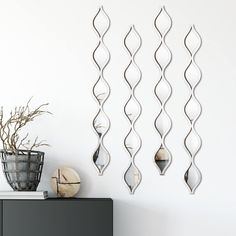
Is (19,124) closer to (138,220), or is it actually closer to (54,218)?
(54,218)

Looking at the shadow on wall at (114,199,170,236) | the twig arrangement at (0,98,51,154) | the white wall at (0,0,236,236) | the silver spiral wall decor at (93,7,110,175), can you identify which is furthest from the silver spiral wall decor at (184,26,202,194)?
the twig arrangement at (0,98,51,154)

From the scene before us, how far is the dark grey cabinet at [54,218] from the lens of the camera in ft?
9.45

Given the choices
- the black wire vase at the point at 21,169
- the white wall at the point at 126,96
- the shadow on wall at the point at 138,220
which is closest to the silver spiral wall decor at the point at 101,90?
the white wall at the point at 126,96

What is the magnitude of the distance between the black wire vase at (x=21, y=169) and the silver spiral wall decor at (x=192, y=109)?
93cm

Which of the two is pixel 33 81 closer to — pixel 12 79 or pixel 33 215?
pixel 12 79

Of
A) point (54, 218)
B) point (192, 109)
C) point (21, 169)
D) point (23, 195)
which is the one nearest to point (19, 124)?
point (21, 169)

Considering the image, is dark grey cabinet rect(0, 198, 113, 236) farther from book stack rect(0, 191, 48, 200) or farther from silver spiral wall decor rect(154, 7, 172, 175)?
silver spiral wall decor rect(154, 7, 172, 175)

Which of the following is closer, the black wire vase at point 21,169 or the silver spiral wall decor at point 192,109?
the black wire vase at point 21,169

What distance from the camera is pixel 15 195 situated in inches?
115

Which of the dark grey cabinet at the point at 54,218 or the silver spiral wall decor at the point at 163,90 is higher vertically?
the silver spiral wall decor at the point at 163,90

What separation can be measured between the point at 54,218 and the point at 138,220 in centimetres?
56

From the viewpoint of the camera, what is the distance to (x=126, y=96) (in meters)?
3.27

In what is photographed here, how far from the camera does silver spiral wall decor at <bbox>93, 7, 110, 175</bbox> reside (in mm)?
3213

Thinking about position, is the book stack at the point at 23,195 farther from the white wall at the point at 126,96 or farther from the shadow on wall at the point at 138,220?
the shadow on wall at the point at 138,220
